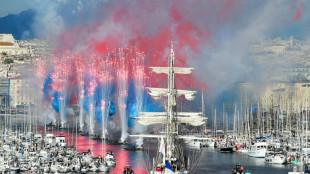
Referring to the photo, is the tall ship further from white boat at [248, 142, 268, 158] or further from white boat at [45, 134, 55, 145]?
white boat at [45, 134, 55, 145]

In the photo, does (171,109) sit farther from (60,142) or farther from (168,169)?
(60,142)

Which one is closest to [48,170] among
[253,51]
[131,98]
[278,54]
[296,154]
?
[296,154]

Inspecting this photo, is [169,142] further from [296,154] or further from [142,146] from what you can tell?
[142,146]

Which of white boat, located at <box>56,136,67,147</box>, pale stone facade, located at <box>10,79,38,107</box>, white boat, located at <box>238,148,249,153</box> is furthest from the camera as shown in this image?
pale stone facade, located at <box>10,79,38,107</box>

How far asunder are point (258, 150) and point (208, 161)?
6.60 m

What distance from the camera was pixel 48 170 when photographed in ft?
206

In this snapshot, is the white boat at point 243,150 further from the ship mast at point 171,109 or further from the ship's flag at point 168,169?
the ship's flag at point 168,169

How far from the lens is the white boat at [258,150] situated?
77444 mm

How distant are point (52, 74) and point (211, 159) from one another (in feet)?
191

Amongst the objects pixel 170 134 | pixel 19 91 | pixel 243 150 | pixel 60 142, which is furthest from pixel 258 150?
pixel 19 91

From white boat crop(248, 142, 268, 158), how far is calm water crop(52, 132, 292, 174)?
72 centimetres

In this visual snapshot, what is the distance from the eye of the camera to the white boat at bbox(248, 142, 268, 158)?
77444mm

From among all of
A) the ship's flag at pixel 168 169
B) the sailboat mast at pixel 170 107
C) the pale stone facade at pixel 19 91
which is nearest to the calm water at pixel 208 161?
the sailboat mast at pixel 170 107

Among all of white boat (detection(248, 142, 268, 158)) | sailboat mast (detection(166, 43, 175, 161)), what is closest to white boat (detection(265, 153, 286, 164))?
white boat (detection(248, 142, 268, 158))
